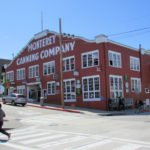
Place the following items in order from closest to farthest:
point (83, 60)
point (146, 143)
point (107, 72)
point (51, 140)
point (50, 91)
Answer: point (146, 143)
point (51, 140)
point (107, 72)
point (83, 60)
point (50, 91)

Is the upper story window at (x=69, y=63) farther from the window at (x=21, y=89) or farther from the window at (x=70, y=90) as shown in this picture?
the window at (x=21, y=89)

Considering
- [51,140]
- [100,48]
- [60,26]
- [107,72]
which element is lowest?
[51,140]

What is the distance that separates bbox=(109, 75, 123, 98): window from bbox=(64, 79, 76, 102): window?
16.5ft

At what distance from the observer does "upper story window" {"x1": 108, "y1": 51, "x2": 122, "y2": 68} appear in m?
35.4

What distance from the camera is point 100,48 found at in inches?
1367

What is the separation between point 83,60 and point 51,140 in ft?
80.3

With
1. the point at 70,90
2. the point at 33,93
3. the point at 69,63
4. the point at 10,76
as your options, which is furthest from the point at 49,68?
the point at 10,76

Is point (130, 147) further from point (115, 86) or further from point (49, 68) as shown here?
point (49, 68)

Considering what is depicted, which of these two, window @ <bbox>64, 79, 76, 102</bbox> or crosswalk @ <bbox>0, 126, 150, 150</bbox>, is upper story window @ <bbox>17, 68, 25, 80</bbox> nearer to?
window @ <bbox>64, 79, 76, 102</bbox>

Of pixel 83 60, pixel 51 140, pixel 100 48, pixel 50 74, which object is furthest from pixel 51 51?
pixel 51 140

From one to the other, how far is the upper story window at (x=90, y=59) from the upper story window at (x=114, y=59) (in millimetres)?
1567

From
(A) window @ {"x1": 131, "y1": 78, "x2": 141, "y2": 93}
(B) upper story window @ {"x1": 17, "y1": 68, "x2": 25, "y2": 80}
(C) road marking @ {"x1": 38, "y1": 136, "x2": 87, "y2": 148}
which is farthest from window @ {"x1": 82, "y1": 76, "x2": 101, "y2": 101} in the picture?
(C) road marking @ {"x1": 38, "y1": 136, "x2": 87, "y2": 148}

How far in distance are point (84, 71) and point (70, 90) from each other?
3.51m

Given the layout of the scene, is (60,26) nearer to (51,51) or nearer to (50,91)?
(51,51)
